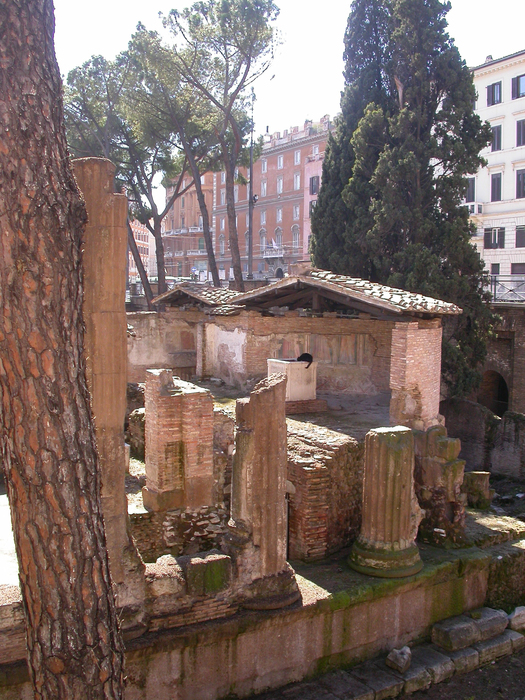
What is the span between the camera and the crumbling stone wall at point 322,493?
7.93 m

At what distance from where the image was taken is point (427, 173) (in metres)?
15.7

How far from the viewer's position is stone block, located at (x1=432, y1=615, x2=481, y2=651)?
23.6ft

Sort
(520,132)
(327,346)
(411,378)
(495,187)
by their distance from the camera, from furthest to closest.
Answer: (495,187) → (520,132) → (327,346) → (411,378)

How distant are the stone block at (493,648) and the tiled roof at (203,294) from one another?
7.92m

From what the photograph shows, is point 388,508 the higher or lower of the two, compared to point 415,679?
higher

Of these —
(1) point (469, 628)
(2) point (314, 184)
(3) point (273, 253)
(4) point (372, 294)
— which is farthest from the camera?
(3) point (273, 253)

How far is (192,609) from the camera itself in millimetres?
5902

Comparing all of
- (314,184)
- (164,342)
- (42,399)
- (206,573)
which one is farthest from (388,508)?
(314,184)

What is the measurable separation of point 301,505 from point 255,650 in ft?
6.93

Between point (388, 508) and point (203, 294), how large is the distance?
8.07m

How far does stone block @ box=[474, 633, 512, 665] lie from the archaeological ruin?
0.03 meters

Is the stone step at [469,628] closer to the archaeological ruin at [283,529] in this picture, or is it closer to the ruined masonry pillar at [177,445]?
the archaeological ruin at [283,529]

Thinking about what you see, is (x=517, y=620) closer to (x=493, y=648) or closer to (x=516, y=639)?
(x=516, y=639)

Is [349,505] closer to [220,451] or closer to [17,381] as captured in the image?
[220,451]
